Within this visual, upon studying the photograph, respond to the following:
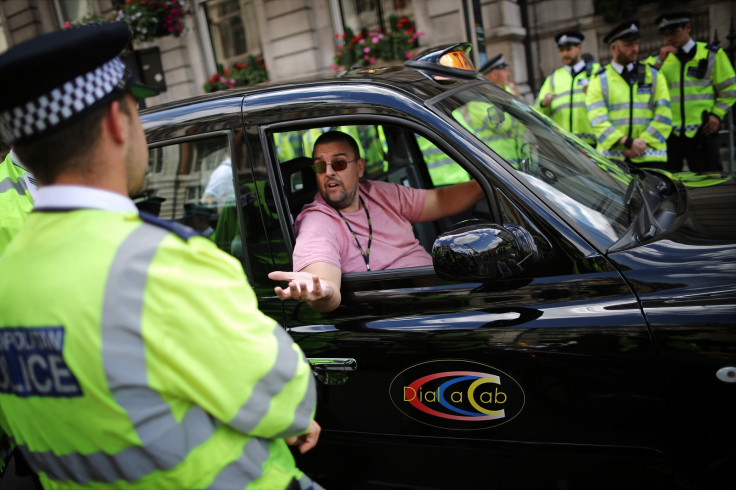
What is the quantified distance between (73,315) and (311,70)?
11.9m

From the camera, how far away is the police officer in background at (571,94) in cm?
578

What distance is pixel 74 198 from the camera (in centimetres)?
101

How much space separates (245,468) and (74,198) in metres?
0.60

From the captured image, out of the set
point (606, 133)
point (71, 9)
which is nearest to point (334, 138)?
point (606, 133)

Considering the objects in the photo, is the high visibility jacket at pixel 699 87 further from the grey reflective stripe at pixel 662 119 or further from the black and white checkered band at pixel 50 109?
the black and white checkered band at pixel 50 109

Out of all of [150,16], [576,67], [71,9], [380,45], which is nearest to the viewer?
[576,67]

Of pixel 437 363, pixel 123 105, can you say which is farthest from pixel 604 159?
pixel 123 105

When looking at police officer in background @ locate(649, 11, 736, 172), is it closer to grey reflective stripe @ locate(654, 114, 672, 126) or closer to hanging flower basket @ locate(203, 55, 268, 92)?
grey reflective stripe @ locate(654, 114, 672, 126)

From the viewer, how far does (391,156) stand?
3.44m

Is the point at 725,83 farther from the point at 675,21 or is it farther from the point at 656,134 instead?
the point at 656,134

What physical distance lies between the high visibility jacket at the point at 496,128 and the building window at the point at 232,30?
40.2 feet

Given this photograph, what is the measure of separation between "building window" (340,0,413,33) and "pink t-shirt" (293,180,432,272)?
9372 mm

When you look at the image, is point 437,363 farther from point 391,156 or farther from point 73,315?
point 391,156

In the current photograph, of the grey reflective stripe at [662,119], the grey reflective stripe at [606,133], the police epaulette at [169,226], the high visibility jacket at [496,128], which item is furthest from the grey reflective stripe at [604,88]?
the police epaulette at [169,226]
